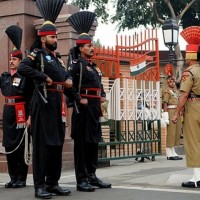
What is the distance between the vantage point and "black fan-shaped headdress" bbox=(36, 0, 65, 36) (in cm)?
595

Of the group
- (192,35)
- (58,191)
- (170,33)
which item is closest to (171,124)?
(170,33)

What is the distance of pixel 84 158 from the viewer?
21.2 ft

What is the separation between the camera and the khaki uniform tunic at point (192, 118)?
6469 mm

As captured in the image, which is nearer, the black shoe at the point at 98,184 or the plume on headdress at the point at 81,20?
the black shoe at the point at 98,184

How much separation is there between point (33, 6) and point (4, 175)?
2936 millimetres

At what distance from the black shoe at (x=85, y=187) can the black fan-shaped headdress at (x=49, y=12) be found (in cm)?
185

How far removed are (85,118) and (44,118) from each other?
72cm

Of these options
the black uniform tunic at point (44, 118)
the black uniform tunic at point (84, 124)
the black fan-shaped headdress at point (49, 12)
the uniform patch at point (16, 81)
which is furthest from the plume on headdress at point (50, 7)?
the uniform patch at point (16, 81)

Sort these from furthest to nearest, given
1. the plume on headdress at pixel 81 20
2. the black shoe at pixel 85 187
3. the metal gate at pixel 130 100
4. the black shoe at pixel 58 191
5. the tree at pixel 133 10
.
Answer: the tree at pixel 133 10 < the metal gate at pixel 130 100 < the plume on headdress at pixel 81 20 < the black shoe at pixel 85 187 < the black shoe at pixel 58 191

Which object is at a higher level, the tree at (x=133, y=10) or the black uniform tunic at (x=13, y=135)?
the tree at (x=133, y=10)

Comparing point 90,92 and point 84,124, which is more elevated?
point 90,92

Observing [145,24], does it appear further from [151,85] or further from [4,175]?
[4,175]

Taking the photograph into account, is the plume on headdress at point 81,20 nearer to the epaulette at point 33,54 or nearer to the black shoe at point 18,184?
the epaulette at point 33,54

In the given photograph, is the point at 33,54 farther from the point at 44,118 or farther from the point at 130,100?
the point at 130,100
